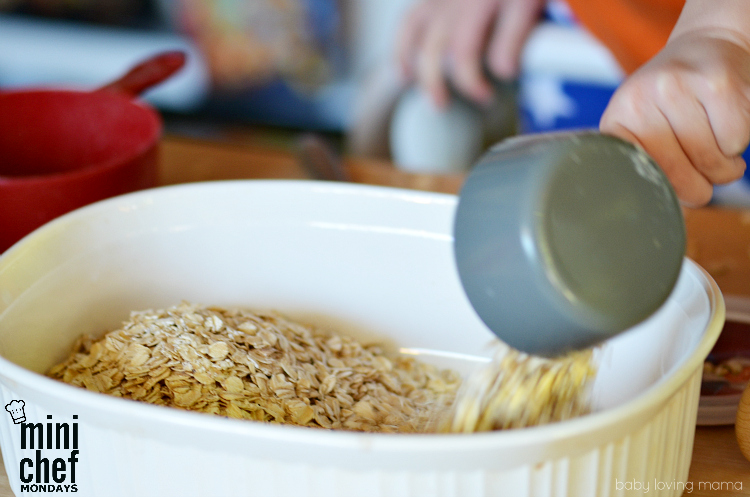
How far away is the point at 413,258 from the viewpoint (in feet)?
1.99

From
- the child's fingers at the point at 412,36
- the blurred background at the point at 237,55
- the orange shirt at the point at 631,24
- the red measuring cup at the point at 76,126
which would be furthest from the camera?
the blurred background at the point at 237,55

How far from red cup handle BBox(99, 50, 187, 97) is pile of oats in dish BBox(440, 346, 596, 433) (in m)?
0.51

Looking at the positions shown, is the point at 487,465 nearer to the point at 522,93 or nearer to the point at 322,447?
the point at 322,447

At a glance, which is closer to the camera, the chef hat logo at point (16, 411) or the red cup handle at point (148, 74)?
the chef hat logo at point (16, 411)

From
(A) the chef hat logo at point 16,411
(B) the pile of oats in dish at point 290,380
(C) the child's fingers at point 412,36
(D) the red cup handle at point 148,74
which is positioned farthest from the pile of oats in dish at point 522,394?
(C) the child's fingers at point 412,36

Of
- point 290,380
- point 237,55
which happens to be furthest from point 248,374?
point 237,55

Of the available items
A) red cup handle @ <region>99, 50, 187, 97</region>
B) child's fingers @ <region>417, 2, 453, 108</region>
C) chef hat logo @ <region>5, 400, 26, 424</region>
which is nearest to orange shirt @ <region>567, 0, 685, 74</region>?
child's fingers @ <region>417, 2, 453, 108</region>

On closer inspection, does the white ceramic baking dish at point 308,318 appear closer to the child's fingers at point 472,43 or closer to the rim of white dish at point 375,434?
the rim of white dish at point 375,434

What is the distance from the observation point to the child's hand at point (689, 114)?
1.52ft

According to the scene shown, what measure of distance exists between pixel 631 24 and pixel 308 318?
1.84 ft

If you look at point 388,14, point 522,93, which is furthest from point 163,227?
point 388,14

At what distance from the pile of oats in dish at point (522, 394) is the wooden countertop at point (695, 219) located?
0.37ft

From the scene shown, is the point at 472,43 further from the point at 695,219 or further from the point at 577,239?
the point at 577,239

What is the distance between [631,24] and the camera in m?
0.86
